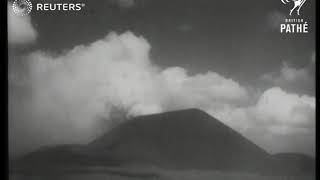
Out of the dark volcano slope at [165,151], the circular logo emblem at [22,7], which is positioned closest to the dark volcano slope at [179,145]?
the dark volcano slope at [165,151]

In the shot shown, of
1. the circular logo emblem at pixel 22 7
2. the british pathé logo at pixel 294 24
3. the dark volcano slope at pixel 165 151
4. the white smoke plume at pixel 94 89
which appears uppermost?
the circular logo emblem at pixel 22 7

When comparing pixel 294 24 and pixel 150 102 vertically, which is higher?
pixel 294 24

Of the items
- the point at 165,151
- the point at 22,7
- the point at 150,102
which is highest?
the point at 22,7

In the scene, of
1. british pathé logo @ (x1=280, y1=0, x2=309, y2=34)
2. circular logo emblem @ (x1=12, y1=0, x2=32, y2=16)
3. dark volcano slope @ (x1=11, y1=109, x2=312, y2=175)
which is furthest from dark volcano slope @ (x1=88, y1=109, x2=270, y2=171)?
circular logo emblem @ (x1=12, y1=0, x2=32, y2=16)

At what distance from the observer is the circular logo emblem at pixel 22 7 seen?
257 cm

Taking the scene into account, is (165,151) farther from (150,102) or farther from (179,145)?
(150,102)

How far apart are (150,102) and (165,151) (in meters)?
0.35

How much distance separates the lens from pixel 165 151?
2.55 meters

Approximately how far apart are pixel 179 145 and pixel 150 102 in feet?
1.17

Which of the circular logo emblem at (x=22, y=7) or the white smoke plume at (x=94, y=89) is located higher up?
the circular logo emblem at (x=22, y=7)

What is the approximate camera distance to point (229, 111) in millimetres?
2570

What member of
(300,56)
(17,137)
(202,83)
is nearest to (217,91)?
(202,83)

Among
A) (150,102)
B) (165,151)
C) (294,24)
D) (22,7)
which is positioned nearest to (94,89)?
(150,102)

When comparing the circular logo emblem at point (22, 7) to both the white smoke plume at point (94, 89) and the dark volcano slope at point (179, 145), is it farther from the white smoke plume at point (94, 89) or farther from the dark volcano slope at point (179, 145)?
the dark volcano slope at point (179, 145)
